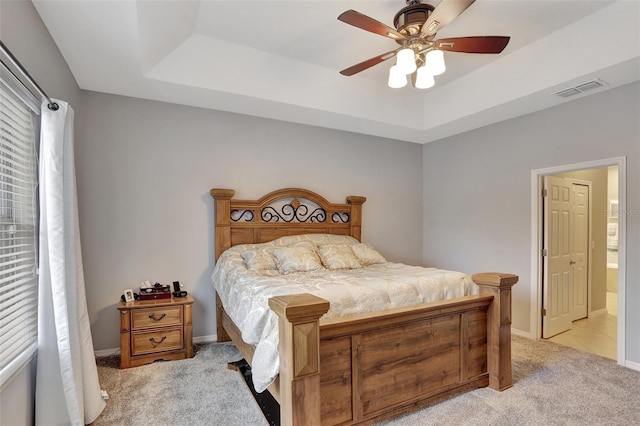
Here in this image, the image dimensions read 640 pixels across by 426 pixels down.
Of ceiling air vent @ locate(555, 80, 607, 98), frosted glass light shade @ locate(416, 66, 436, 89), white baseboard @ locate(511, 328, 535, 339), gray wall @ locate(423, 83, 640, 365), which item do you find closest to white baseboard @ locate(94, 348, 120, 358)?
frosted glass light shade @ locate(416, 66, 436, 89)

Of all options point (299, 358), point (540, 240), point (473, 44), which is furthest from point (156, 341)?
point (540, 240)

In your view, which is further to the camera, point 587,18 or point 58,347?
point 587,18

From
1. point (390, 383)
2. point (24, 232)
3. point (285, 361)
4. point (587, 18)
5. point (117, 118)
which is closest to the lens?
point (285, 361)

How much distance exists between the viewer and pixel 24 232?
1.92m

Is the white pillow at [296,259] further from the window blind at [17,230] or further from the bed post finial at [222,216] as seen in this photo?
the window blind at [17,230]

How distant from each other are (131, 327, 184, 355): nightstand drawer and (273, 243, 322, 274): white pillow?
1.11 meters

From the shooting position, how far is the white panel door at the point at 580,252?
4227 millimetres

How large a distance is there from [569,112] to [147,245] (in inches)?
179

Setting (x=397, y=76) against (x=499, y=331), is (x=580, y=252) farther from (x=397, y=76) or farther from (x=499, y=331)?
(x=397, y=76)

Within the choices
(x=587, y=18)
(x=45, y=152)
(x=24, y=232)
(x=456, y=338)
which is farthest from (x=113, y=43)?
(x=587, y=18)

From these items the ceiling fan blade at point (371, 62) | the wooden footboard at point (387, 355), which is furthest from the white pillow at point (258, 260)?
the ceiling fan blade at point (371, 62)

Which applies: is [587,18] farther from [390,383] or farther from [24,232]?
[24,232]

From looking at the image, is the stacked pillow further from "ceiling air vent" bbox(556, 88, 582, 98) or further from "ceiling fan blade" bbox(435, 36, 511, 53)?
"ceiling air vent" bbox(556, 88, 582, 98)

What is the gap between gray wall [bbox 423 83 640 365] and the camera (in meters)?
3.04
